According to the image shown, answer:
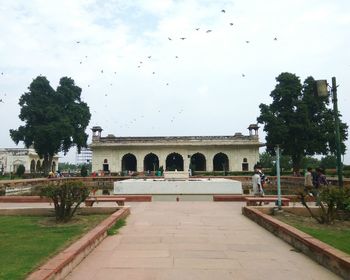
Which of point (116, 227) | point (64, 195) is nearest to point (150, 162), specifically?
point (64, 195)

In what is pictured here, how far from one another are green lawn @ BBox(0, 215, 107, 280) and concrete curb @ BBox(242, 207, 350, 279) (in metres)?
3.25

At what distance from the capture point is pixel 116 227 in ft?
23.8

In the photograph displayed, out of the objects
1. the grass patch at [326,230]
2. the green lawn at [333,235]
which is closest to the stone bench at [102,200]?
the grass patch at [326,230]

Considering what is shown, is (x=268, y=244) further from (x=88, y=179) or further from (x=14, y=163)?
(x=14, y=163)

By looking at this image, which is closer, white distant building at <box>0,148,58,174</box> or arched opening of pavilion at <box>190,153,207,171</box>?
arched opening of pavilion at <box>190,153,207,171</box>

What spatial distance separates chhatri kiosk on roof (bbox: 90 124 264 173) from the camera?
134 feet

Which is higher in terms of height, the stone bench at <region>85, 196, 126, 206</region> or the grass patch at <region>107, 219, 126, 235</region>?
the stone bench at <region>85, 196, 126, 206</region>

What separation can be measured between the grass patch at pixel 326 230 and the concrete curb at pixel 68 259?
3.32m

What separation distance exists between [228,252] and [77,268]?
2.05 m

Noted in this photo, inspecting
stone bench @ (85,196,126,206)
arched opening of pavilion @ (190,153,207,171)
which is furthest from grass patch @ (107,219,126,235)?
arched opening of pavilion @ (190,153,207,171)

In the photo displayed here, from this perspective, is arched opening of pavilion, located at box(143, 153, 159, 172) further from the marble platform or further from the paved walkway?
the paved walkway

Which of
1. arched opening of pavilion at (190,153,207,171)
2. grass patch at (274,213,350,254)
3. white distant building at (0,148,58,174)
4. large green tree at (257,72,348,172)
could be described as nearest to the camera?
grass patch at (274,213,350,254)

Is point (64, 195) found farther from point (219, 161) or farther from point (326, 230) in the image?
point (219, 161)

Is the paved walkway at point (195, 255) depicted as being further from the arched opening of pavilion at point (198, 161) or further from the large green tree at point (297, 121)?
the arched opening of pavilion at point (198, 161)
